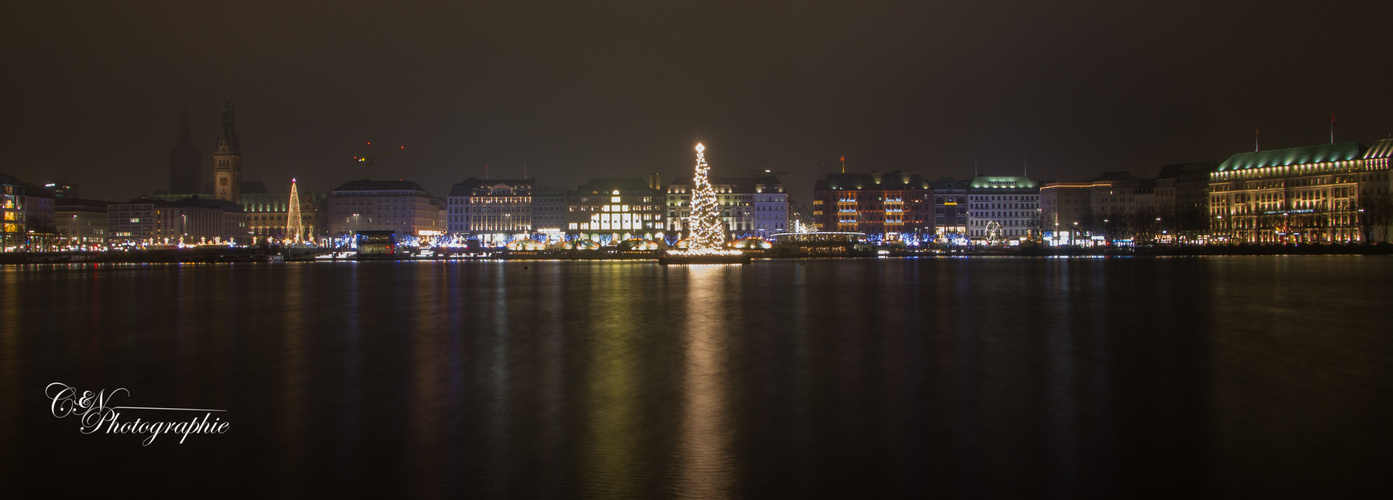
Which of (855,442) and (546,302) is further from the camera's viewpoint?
(546,302)

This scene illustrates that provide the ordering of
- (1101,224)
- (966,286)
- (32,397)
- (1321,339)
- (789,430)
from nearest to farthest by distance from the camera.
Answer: (789,430), (32,397), (1321,339), (966,286), (1101,224)

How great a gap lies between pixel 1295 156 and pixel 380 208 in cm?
16507

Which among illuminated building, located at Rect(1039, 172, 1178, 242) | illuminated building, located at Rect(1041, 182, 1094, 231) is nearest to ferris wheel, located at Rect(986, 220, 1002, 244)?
illuminated building, located at Rect(1039, 172, 1178, 242)

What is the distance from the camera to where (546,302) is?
2966 cm

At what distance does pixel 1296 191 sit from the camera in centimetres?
12256

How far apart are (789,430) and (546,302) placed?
69.5 ft

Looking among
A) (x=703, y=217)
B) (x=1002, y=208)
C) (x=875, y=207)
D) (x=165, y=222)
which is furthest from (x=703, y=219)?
(x=165, y=222)

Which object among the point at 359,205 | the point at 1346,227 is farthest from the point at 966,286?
the point at 359,205

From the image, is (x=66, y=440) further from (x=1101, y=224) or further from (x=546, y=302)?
(x=1101, y=224)

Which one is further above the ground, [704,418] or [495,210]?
[495,210]

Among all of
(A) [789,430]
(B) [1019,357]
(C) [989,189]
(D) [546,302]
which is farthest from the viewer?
(C) [989,189]

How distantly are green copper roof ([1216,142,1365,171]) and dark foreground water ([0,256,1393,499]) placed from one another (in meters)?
118

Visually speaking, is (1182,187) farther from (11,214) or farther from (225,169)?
(225,169)

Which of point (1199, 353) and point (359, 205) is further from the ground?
point (359, 205)
